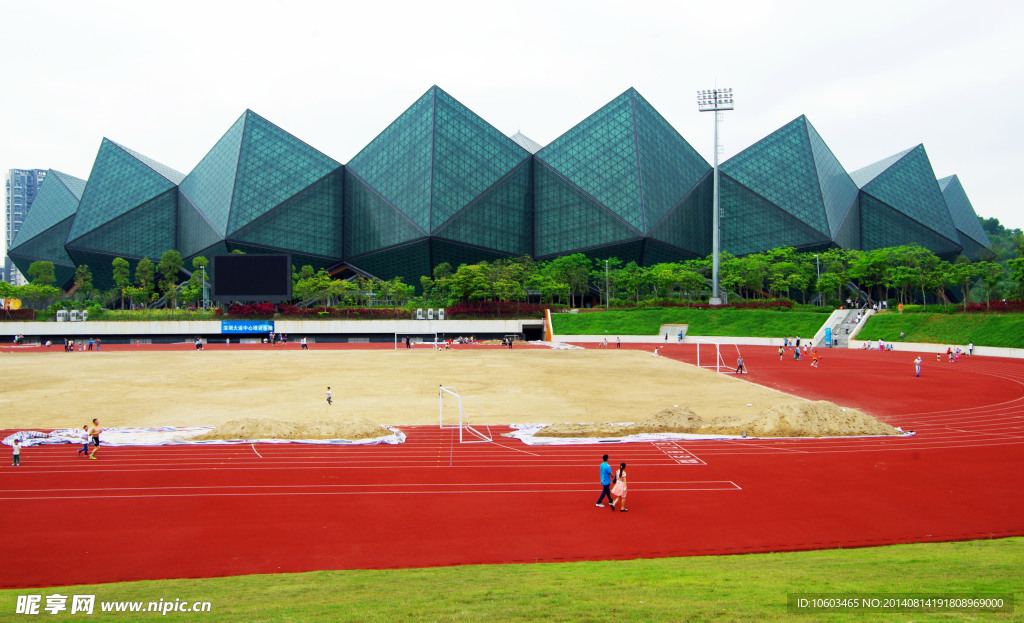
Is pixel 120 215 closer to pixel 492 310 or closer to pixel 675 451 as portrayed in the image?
pixel 492 310

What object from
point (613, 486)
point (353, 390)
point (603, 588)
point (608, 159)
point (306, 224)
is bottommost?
point (353, 390)

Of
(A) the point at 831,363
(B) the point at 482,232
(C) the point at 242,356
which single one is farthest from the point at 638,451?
(B) the point at 482,232

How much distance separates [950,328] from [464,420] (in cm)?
4298

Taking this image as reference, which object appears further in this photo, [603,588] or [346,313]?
[346,313]

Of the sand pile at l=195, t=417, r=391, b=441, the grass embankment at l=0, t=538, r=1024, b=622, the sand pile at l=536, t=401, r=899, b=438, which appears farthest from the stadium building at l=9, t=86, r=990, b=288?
the grass embankment at l=0, t=538, r=1024, b=622

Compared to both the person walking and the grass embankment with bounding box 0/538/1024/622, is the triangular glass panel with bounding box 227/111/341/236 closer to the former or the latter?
the person walking

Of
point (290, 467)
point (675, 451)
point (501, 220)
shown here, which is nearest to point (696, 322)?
point (501, 220)

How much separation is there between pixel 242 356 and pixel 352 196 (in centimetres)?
4733

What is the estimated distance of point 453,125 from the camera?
266ft

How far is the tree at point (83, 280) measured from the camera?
7973 cm

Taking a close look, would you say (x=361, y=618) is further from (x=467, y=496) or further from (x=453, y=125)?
(x=453, y=125)

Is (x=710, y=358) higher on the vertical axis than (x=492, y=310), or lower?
lower

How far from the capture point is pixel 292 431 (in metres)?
17.1

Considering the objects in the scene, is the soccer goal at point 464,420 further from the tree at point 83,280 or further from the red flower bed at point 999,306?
the tree at point 83,280
